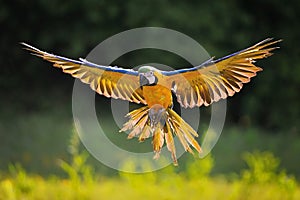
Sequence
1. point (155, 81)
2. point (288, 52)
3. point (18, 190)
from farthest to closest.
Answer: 1. point (288, 52)
2. point (18, 190)
3. point (155, 81)

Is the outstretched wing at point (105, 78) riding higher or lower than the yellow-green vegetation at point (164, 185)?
higher

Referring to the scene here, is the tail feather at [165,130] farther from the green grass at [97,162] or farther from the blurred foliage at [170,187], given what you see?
the green grass at [97,162]

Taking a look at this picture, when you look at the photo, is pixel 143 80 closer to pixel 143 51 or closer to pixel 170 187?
pixel 170 187

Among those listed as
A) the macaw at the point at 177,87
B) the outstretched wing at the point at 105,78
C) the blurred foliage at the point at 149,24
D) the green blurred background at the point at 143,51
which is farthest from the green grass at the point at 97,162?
the macaw at the point at 177,87

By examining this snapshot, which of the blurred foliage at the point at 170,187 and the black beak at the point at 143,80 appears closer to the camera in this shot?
the black beak at the point at 143,80

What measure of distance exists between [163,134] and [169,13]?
31.7ft

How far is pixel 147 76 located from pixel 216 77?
200 mm

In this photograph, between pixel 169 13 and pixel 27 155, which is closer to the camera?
pixel 27 155

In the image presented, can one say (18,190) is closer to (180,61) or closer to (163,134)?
(163,134)

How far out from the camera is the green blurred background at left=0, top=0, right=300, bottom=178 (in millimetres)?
11320

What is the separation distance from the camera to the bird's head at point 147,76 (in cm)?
156

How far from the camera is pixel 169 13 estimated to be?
441 inches

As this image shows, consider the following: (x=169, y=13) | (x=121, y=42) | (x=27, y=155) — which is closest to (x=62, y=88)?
(x=121, y=42)

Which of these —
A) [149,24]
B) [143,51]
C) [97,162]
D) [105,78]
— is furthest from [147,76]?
[143,51]
